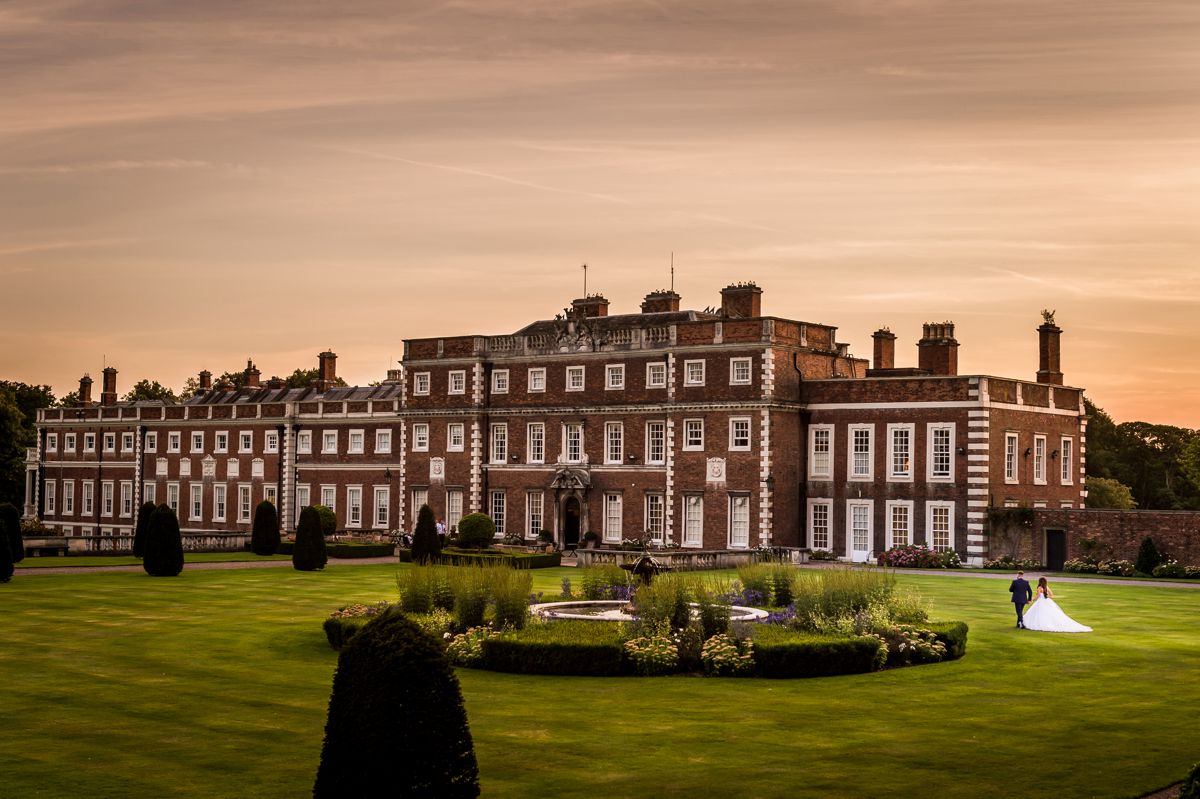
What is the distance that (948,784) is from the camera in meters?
14.5

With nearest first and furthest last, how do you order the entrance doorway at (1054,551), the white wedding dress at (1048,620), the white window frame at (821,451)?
the white wedding dress at (1048,620) → the entrance doorway at (1054,551) → the white window frame at (821,451)

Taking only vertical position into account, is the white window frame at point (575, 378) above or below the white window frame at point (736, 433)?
above

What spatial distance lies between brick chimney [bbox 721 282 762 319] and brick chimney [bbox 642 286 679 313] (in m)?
3.96

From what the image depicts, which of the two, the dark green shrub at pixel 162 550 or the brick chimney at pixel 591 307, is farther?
the brick chimney at pixel 591 307

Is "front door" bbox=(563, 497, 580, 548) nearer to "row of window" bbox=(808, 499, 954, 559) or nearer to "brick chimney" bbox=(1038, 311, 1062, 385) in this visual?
"row of window" bbox=(808, 499, 954, 559)

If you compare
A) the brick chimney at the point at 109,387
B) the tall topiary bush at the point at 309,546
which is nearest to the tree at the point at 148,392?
the brick chimney at the point at 109,387

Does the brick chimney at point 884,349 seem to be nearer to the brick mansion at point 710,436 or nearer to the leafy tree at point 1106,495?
the brick mansion at point 710,436

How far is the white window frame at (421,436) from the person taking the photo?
62.7 metres

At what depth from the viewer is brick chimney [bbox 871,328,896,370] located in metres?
57.3

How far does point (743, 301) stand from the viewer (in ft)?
180

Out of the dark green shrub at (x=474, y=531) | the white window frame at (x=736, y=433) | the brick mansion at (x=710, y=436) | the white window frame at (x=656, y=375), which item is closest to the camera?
the brick mansion at (x=710, y=436)

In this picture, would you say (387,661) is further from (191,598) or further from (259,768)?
(191,598)

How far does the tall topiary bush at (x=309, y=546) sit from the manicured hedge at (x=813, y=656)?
25.0 m

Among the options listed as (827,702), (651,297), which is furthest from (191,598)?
(651,297)
